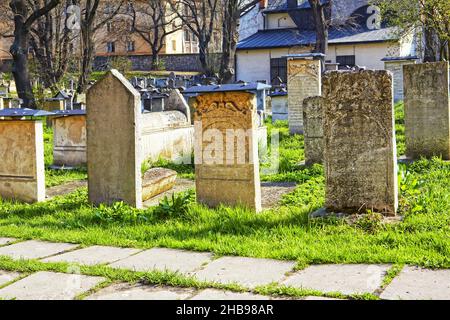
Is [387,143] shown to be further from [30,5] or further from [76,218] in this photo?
[30,5]

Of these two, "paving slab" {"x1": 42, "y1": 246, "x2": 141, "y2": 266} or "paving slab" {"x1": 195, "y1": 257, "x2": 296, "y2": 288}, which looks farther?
"paving slab" {"x1": 42, "y1": 246, "x2": 141, "y2": 266}

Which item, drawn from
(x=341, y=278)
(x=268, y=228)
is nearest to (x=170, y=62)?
(x=268, y=228)

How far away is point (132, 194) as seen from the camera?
8086 mm

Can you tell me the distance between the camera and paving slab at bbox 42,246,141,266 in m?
5.58

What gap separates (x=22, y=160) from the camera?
877 centimetres

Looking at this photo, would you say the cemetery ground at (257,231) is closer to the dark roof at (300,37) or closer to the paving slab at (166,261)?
the paving slab at (166,261)

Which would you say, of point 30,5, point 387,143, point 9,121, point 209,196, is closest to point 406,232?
point 387,143

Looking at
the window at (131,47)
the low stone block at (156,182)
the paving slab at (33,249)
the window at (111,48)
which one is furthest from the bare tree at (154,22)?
the paving slab at (33,249)

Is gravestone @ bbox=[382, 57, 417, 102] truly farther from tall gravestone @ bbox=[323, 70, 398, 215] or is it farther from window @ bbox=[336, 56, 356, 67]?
tall gravestone @ bbox=[323, 70, 398, 215]

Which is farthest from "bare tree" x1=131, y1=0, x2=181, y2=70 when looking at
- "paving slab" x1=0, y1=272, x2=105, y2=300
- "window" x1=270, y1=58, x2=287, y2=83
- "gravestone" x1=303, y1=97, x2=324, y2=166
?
"paving slab" x1=0, y1=272, x2=105, y2=300

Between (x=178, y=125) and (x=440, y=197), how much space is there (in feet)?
23.0

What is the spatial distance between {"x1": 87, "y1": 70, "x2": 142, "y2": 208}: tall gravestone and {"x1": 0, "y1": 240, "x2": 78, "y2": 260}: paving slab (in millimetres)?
1803

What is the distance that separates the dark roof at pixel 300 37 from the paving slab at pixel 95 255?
3220 cm
